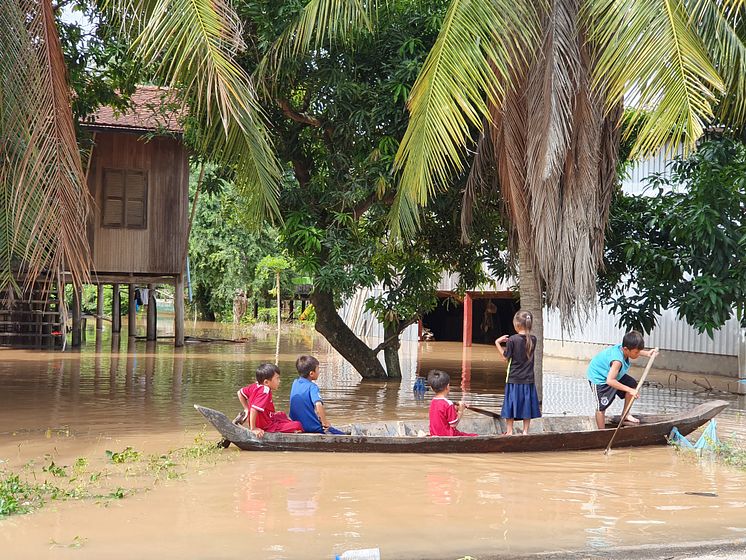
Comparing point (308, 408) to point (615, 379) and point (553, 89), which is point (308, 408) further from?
point (553, 89)

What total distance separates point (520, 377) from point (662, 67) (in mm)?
3458

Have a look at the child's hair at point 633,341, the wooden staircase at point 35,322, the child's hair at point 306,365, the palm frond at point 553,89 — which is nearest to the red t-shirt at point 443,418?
the child's hair at point 306,365

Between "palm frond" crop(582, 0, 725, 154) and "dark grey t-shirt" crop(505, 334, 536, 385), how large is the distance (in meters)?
2.35

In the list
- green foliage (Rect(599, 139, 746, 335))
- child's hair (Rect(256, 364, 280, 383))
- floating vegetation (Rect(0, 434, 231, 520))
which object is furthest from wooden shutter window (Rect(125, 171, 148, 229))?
child's hair (Rect(256, 364, 280, 383))

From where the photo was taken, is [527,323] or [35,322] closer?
[527,323]

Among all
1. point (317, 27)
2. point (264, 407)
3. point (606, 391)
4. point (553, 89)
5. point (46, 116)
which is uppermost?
point (317, 27)

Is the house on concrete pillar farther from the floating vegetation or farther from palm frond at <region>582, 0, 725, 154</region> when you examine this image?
palm frond at <region>582, 0, 725, 154</region>

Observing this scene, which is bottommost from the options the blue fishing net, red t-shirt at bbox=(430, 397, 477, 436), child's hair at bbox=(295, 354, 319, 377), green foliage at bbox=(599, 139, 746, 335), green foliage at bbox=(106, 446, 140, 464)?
green foliage at bbox=(106, 446, 140, 464)

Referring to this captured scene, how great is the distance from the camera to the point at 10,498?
665 centimetres

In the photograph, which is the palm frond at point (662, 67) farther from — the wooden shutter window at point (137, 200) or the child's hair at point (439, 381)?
the wooden shutter window at point (137, 200)

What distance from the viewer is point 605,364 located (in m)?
9.86

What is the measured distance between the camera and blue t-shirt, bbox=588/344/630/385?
974 centimetres

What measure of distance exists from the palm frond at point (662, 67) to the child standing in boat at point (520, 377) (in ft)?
7.59

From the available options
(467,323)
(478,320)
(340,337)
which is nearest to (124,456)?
(340,337)
